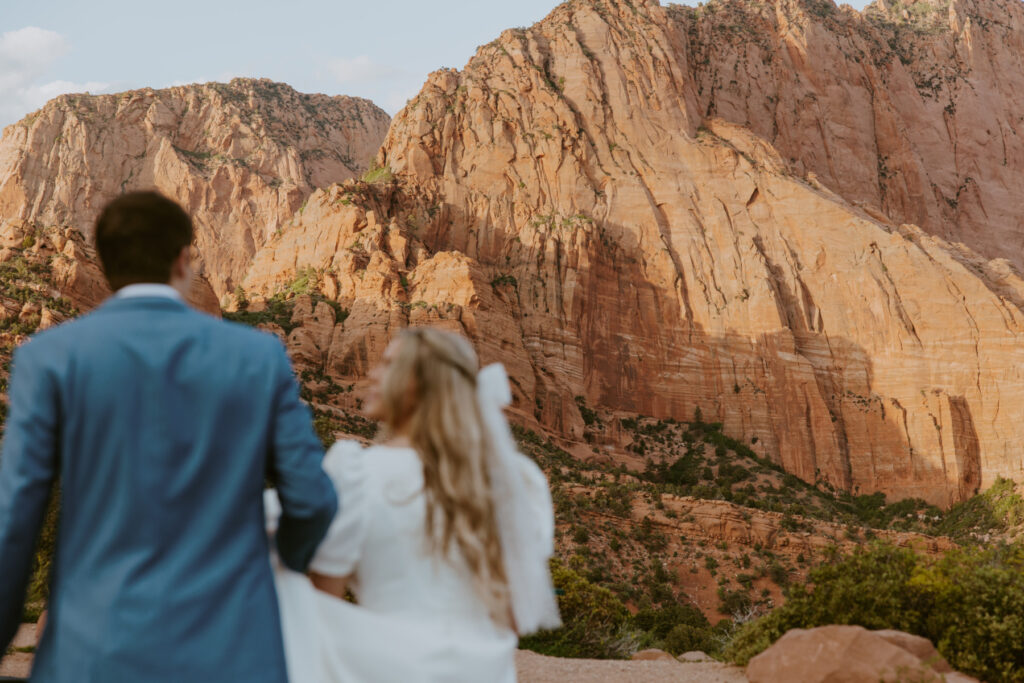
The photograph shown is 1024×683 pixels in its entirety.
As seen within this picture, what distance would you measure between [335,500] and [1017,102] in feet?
354

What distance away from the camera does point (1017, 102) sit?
312 feet

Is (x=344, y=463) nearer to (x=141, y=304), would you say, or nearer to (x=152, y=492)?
(x=152, y=492)

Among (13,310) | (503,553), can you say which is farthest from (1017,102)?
(503,553)

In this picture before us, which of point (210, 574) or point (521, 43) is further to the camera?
point (521, 43)

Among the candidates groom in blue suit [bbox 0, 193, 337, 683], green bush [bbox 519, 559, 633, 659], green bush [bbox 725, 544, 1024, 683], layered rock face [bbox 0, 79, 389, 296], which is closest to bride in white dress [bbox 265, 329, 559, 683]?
groom in blue suit [bbox 0, 193, 337, 683]

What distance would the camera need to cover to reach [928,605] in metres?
11.4

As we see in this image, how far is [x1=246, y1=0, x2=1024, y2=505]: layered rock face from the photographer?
5325 cm

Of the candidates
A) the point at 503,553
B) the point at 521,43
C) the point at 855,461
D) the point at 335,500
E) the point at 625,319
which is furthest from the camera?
the point at 521,43

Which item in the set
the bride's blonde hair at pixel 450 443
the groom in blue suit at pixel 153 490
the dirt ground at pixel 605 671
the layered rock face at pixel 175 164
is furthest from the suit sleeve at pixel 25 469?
the layered rock face at pixel 175 164

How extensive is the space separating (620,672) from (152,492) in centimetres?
1012

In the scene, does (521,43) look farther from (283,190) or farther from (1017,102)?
(1017,102)

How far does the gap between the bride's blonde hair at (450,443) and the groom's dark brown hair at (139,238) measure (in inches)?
32.3

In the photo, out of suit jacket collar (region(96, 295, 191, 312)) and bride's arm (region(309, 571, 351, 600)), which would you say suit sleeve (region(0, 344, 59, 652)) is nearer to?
suit jacket collar (region(96, 295, 191, 312))

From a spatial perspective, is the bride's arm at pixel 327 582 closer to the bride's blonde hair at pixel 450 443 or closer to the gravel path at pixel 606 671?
the bride's blonde hair at pixel 450 443
